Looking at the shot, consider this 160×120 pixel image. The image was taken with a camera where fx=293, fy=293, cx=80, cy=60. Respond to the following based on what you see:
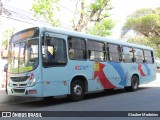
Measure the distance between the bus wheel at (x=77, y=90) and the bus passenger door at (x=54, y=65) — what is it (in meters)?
0.42

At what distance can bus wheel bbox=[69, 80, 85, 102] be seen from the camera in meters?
11.3

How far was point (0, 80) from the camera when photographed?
1508 cm

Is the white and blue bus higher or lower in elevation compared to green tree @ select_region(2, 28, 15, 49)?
lower

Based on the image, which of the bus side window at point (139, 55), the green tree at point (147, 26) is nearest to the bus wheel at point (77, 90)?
the bus side window at point (139, 55)

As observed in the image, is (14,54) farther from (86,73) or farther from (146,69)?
(146,69)

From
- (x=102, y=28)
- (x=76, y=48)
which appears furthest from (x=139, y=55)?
(x=102, y=28)

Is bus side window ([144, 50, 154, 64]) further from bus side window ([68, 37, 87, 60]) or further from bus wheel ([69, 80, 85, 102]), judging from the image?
bus wheel ([69, 80, 85, 102])

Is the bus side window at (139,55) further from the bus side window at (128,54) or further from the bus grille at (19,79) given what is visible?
the bus grille at (19,79)

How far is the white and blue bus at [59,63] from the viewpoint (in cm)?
1015

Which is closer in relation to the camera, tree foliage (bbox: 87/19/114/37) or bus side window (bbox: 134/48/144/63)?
bus side window (bbox: 134/48/144/63)

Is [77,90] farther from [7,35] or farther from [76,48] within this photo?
[7,35]

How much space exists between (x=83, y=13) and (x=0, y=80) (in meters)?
8.37

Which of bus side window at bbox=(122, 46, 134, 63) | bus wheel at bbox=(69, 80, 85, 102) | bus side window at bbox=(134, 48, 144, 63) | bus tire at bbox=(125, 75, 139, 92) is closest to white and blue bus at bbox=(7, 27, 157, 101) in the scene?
bus wheel at bbox=(69, 80, 85, 102)

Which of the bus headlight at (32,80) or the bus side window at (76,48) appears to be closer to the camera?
the bus headlight at (32,80)
